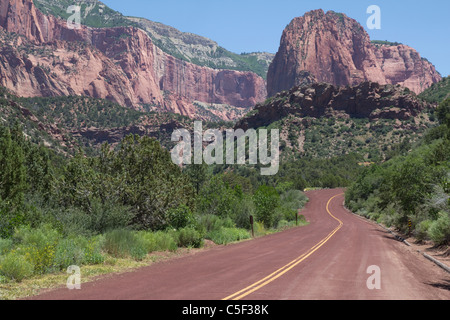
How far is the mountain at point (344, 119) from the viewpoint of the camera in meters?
117

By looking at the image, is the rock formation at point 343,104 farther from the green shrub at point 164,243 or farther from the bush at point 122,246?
the bush at point 122,246

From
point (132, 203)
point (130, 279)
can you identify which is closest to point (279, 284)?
point (130, 279)

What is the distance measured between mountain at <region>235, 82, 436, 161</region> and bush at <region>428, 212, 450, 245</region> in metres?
88.4

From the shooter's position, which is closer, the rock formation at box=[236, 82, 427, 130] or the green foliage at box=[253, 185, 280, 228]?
the green foliage at box=[253, 185, 280, 228]

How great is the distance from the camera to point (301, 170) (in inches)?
4321

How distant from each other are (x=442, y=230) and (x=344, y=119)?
Result: 118 m

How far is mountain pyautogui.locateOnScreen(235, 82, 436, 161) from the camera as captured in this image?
385 feet

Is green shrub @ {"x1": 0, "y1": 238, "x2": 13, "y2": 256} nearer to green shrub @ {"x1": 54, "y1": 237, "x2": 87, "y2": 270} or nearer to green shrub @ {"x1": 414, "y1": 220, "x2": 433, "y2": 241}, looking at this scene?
green shrub @ {"x1": 54, "y1": 237, "x2": 87, "y2": 270}

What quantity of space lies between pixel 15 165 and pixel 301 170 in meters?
90.2

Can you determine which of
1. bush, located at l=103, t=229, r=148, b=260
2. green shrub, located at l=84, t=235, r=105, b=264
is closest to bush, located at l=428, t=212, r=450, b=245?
bush, located at l=103, t=229, r=148, b=260

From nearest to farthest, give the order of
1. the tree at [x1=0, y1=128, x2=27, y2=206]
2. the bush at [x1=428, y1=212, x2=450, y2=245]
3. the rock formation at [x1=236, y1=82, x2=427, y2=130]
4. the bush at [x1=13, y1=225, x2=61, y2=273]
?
the bush at [x1=13, y1=225, x2=61, y2=273]
the bush at [x1=428, y1=212, x2=450, y2=245]
the tree at [x1=0, y1=128, x2=27, y2=206]
the rock formation at [x1=236, y1=82, x2=427, y2=130]

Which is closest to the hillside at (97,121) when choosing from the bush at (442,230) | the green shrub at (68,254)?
the green shrub at (68,254)

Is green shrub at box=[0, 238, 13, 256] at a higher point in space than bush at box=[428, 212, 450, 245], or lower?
higher
